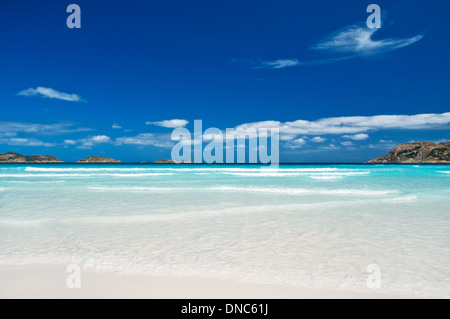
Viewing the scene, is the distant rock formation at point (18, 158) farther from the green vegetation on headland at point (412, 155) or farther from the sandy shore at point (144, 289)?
the sandy shore at point (144, 289)

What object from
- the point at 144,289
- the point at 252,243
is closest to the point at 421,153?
the point at 252,243

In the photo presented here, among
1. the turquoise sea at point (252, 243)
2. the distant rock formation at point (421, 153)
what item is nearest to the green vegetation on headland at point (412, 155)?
the distant rock formation at point (421, 153)

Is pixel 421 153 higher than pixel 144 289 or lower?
higher

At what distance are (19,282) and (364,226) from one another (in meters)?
7.95

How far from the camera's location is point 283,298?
378 cm

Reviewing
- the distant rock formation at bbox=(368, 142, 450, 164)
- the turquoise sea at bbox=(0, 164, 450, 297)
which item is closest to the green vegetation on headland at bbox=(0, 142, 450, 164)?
the distant rock formation at bbox=(368, 142, 450, 164)

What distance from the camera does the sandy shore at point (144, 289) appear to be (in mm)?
3838

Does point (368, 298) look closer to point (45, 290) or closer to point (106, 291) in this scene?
point (106, 291)

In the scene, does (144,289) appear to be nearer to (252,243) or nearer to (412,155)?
(252,243)

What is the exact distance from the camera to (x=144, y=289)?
401cm

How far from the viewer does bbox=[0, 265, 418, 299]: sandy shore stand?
3838 mm

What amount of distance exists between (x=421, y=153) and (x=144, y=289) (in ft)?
593

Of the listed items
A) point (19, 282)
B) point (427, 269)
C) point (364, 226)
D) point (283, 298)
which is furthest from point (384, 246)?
point (19, 282)

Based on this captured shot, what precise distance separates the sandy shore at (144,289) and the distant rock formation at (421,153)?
578 ft
